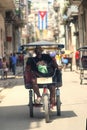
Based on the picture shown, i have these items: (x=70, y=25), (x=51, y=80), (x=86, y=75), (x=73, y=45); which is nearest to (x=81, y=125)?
(x=51, y=80)

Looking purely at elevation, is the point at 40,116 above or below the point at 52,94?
below

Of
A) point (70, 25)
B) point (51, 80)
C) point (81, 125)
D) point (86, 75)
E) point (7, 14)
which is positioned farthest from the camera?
point (70, 25)

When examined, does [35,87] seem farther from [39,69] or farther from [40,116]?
[40,116]

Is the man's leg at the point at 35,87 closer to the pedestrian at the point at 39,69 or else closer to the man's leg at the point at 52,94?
the pedestrian at the point at 39,69

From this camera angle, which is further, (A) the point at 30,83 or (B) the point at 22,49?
(B) the point at 22,49

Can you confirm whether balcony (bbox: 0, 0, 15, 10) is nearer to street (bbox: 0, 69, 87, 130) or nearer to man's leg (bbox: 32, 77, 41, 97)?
street (bbox: 0, 69, 87, 130)

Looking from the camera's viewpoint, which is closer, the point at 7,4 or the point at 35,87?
the point at 35,87

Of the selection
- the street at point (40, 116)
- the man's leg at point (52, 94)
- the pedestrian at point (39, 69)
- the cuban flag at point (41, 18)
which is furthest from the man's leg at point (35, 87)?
the cuban flag at point (41, 18)

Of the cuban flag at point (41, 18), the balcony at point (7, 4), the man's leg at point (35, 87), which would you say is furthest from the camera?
the cuban flag at point (41, 18)

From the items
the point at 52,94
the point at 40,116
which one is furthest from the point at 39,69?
the point at 40,116

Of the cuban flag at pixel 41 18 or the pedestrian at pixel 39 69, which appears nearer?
the pedestrian at pixel 39 69

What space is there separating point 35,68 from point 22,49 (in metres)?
1.47

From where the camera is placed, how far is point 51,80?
13.2 meters

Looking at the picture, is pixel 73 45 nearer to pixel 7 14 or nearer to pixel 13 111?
pixel 7 14
